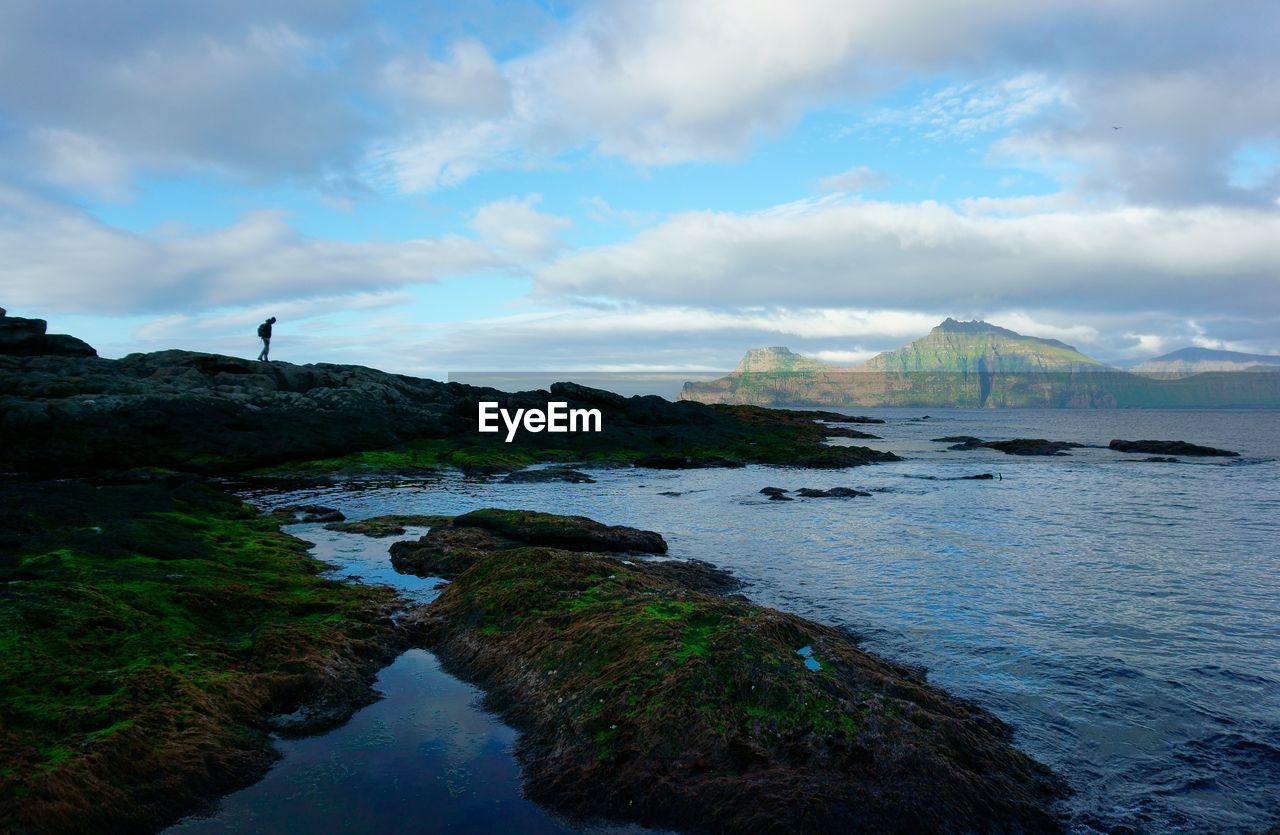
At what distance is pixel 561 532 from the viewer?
20.5 meters

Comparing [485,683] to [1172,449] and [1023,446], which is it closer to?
[1023,446]

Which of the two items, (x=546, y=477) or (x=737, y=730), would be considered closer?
(x=737, y=730)

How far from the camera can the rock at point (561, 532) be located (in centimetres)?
2044

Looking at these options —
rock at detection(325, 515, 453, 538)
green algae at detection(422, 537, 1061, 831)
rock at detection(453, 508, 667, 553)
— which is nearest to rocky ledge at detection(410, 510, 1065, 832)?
green algae at detection(422, 537, 1061, 831)

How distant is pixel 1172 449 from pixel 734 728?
→ 261ft

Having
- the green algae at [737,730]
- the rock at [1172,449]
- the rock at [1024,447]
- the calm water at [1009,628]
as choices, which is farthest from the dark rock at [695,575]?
the rock at [1172,449]

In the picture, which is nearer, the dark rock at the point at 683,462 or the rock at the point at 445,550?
the rock at the point at 445,550

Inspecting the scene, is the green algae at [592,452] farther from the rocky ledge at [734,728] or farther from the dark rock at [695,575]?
the rocky ledge at [734,728]

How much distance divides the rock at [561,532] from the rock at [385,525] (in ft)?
7.23

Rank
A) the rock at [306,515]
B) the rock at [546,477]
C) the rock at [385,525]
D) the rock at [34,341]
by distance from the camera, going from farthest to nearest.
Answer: the rock at [34,341]
the rock at [546,477]
the rock at [306,515]
the rock at [385,525]

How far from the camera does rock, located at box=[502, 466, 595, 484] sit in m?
42.5
